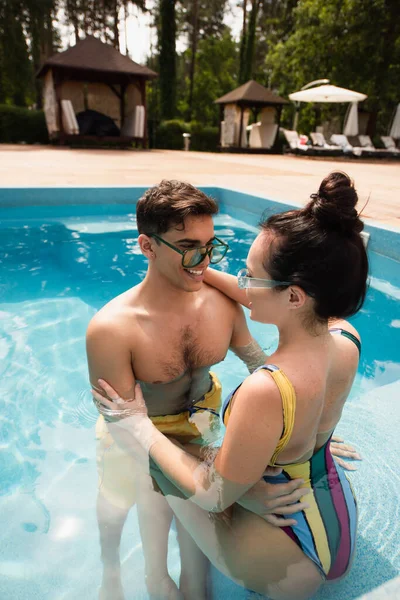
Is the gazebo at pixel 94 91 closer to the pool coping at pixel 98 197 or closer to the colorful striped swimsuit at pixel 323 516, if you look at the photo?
A: the pool coping at pixel 98 197

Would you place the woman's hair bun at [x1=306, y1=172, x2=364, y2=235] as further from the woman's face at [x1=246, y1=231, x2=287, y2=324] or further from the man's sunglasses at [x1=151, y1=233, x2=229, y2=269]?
the man's sunglasses at [x1=151, y1=233, x2=229, y2=269]

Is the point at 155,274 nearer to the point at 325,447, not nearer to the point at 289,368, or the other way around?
the point at 289,368

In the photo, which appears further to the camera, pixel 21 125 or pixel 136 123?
pixel 21 125

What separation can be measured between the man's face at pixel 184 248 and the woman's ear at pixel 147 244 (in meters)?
0.02

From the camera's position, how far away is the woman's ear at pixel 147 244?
5.64ft

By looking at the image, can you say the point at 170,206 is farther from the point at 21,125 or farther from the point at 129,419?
the point at 21,125

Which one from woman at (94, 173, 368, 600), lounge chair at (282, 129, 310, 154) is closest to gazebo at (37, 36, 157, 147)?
lounge chair at (282, 129, 310, 154)

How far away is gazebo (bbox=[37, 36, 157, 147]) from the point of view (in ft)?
61.5

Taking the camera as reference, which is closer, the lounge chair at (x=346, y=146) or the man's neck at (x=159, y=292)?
the man's neck at (x=159, y=292)

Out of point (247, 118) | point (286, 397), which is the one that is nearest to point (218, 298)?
point (286, 397)

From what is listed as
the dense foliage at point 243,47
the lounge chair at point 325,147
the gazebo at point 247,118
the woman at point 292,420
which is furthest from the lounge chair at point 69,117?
the woman at point 292,420

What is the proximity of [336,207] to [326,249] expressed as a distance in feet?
0.39

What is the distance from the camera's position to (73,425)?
10.3 feet

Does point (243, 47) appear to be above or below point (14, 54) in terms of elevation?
above
